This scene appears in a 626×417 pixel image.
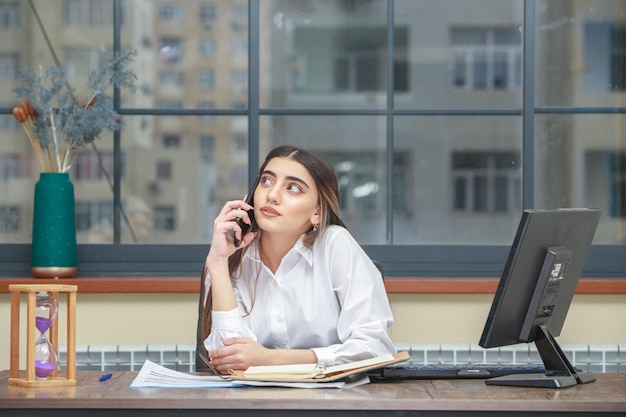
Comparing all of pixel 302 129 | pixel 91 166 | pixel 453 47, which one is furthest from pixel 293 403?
pixel 453 47

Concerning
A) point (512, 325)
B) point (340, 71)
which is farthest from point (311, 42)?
point (512, 325)

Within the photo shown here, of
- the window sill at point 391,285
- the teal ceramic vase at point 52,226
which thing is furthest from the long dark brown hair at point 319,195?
the teal ceramic vase at point 52,226

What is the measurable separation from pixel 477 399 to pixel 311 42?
287 centimetres

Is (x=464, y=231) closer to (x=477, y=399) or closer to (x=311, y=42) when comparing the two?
(x=311, y=42)

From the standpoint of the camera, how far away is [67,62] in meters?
3.80

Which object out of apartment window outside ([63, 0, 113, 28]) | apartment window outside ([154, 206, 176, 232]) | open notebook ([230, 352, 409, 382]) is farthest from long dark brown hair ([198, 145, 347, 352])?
apartment window outside ([63, 0, 113, 28])

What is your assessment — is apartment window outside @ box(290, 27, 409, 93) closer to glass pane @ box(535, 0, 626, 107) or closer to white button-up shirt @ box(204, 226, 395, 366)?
glass pane @ box(535, 0, 626, 107)

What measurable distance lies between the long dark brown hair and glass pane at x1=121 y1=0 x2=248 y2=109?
1.72m

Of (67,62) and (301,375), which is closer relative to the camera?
(301,375)

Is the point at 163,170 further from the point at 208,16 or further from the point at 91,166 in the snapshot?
the point at 208,16

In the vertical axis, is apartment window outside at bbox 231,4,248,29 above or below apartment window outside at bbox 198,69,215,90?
above

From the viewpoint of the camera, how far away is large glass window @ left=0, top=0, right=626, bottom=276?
356 centimetres

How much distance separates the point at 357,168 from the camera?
4.34 meters

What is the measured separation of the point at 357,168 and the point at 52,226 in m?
1.51
